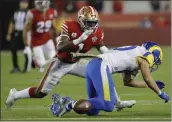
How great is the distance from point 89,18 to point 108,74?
0.78m

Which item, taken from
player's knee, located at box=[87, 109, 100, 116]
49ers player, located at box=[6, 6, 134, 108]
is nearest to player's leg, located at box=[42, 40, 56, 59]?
49ers player, located at box=[6, 6, 134, 108]

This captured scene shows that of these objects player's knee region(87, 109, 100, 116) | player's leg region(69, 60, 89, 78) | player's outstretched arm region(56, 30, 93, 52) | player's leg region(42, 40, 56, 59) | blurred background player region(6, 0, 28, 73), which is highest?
player's outstretched arm region(56, 30, 93, 52)

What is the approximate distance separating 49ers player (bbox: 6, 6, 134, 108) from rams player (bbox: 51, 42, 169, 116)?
0.44m

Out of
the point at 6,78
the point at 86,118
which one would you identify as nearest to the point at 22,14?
the point at 6,78

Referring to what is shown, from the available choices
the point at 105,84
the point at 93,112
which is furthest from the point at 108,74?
the point at 93,112

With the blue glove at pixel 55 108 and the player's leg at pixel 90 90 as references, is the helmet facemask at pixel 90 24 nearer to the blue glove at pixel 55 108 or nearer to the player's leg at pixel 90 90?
the player's leg at pixel 90 90

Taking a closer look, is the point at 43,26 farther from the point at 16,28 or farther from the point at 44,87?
the point at 44,87

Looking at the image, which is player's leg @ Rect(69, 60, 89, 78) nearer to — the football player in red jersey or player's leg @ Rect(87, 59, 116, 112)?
player's leg @ Rect(87, 59, 116, 112)

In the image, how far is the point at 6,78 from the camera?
1352 cm

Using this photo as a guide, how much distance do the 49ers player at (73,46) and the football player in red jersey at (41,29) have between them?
110 inches

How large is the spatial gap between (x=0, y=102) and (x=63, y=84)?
9.08ft

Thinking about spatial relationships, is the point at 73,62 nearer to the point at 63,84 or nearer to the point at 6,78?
the point at 63,84

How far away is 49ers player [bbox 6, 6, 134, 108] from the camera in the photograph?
8.11 metres

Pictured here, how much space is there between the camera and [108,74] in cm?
765
